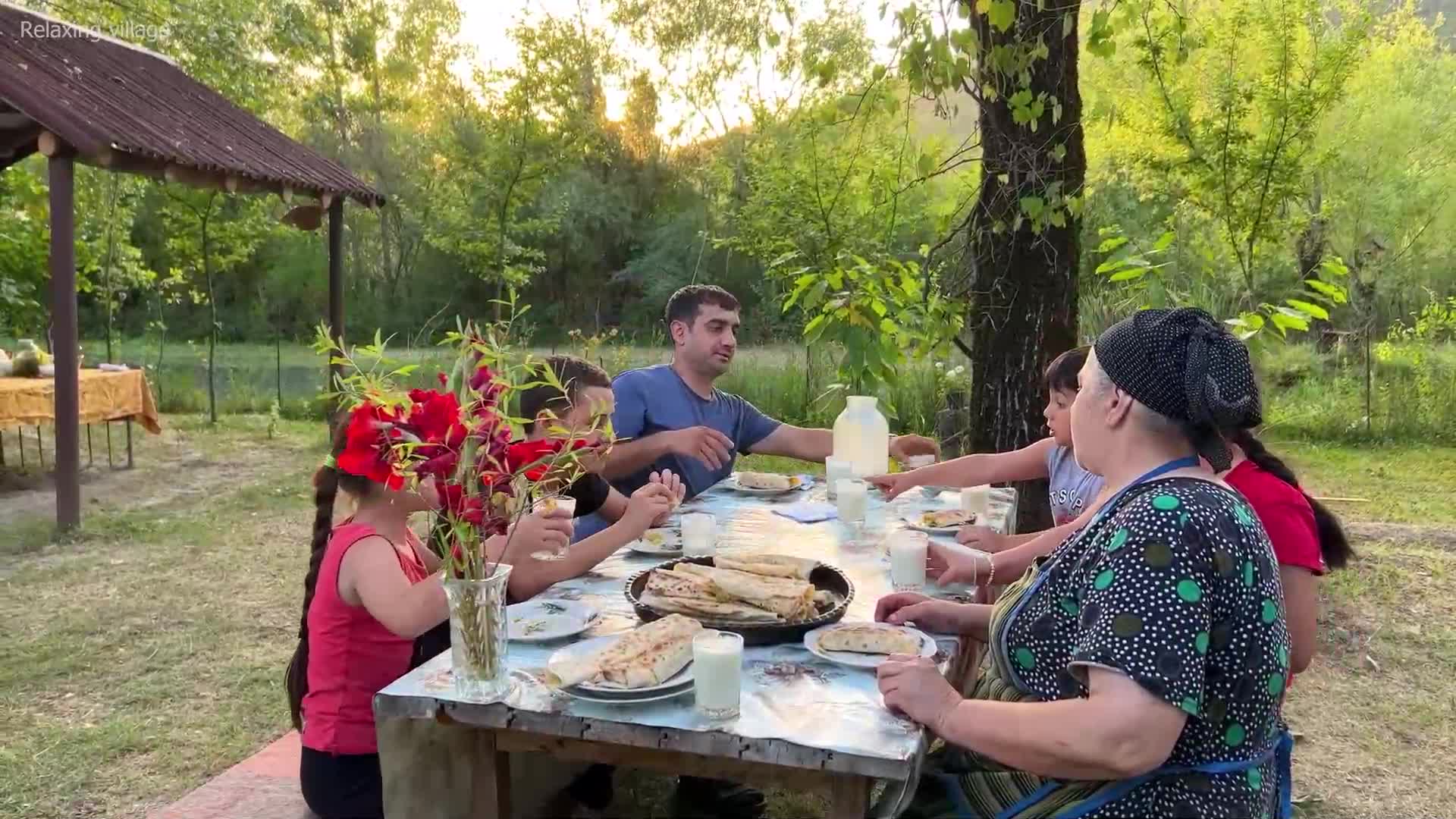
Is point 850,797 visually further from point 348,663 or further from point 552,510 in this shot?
point 348,663

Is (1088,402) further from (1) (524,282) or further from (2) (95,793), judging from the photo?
(1) (524,282)

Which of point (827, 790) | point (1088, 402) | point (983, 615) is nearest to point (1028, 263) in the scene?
point (983, 615)

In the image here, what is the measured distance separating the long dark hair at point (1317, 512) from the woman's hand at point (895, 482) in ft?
5.32

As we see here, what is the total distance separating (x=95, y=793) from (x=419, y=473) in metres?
2.71

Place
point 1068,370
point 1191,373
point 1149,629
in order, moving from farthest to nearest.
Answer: point 1068,370 → point 1191,373 → point 1149,629

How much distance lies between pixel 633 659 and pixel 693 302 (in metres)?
2.41

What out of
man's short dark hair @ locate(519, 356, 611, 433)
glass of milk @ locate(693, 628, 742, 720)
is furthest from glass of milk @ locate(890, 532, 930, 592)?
man's short dark hair @ locate(519, 356, 611, 433)

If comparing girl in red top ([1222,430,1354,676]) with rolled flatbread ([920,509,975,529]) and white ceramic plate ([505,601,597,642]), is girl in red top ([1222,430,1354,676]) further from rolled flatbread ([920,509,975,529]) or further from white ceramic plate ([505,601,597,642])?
white ceramic plate ([505,601,597,642])

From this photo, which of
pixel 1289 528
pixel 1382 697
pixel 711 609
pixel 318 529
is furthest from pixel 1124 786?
pixel 1382 697

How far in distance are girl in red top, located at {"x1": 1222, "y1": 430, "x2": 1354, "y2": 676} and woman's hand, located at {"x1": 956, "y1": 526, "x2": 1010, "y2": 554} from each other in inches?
33.5

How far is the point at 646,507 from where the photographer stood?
8.25ft

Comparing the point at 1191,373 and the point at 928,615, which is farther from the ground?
the point at 1191,373

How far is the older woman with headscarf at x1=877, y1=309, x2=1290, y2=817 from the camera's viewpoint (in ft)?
4.60

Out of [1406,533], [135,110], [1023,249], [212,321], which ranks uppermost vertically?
[135,110]
